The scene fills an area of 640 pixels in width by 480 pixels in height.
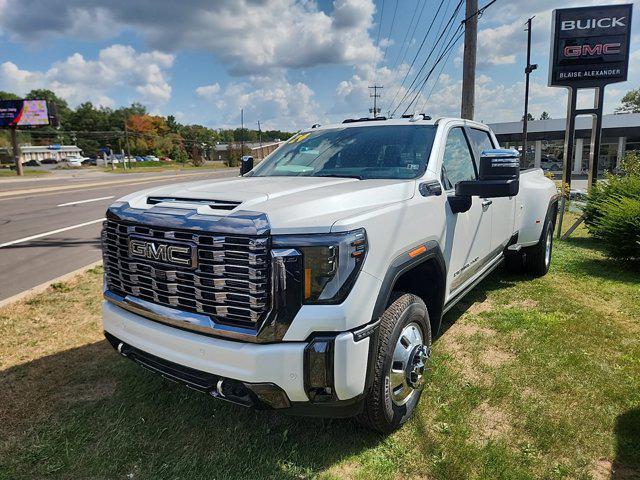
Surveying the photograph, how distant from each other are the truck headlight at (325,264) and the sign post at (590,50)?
14472 mm

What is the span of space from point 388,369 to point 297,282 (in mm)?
793

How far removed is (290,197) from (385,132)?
1649 millimetres

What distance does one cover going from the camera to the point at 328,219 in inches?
88.0

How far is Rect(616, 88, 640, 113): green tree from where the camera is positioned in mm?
75688

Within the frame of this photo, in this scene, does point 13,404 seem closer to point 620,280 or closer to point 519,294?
point 519,294

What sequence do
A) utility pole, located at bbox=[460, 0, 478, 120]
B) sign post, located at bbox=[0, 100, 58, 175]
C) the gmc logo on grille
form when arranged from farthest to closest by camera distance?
sign post, located at bbox=[0, 100, 58, 175] → utility pole, located at bbox=[460, 0, 478, 120] → the gmc logo on grille

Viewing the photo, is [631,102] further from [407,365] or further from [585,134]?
[407,365]

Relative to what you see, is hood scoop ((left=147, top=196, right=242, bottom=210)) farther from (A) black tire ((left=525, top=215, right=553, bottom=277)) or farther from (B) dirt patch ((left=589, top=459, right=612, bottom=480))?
(A) black tire ((left=525, top=215, right=553, bottom=277))

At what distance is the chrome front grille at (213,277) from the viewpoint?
2.15 metres

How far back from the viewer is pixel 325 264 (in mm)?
2156

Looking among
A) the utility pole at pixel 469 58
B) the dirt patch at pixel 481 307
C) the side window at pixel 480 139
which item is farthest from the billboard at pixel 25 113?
the dirt patch at pixel 481 307

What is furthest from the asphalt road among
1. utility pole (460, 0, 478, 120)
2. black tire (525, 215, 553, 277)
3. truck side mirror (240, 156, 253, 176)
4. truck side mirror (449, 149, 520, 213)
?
utility pole (460, 0, 478, 120)

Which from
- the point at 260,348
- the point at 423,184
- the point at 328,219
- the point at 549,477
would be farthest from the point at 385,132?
the point at 549,477

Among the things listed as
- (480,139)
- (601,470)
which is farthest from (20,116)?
(601,470)
